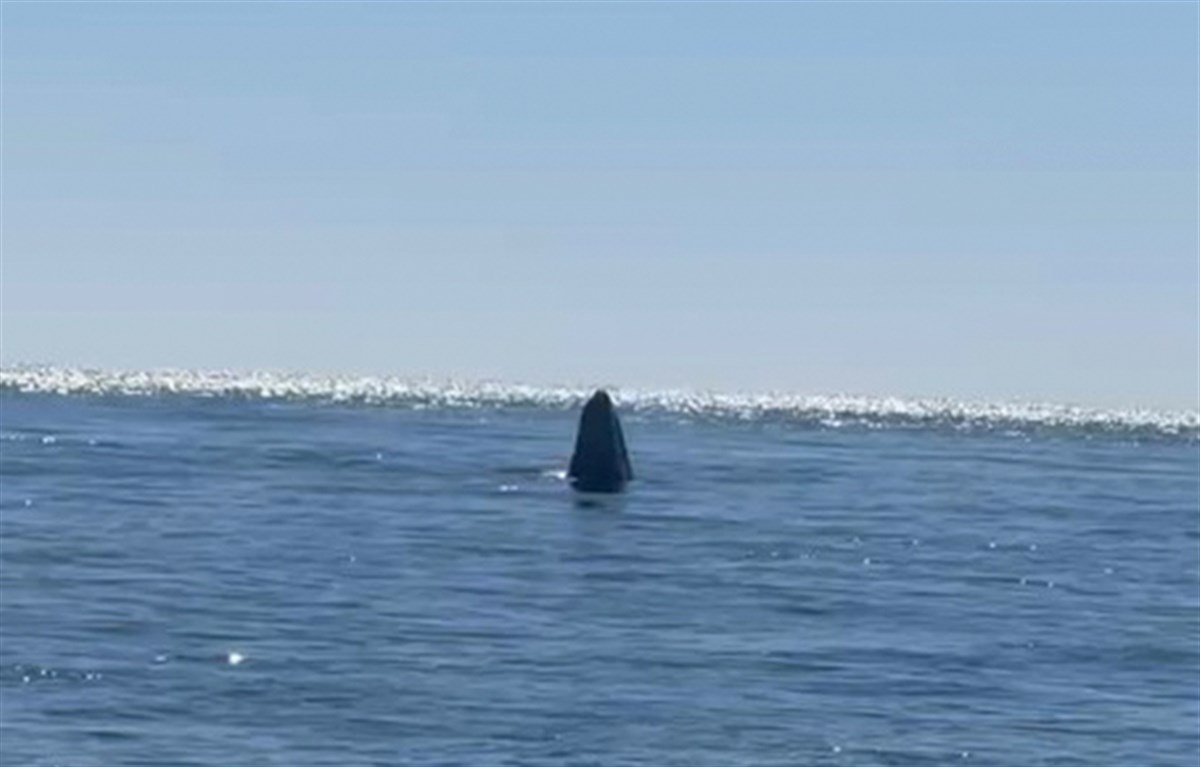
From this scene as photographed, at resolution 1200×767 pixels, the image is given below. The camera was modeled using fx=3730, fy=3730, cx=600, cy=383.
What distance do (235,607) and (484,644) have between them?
200 inches

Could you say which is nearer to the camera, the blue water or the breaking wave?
the blue water

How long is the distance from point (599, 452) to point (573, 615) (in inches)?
1108

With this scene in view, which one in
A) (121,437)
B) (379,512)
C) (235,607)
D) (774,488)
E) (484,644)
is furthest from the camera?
(121,437)

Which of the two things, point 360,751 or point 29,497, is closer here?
point 360,751

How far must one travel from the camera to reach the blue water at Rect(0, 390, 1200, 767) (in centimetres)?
3619

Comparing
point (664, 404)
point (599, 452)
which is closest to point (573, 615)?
point (599, 452)

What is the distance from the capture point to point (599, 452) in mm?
76625

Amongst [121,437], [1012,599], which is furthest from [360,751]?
[121,437]

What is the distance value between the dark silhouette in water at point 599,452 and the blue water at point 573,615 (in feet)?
3.55

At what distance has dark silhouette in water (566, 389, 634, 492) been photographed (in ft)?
250

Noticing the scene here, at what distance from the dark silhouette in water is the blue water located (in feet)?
3.55

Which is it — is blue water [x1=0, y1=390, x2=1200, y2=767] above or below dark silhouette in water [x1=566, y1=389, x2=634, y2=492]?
below

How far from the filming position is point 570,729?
36375 millimetres

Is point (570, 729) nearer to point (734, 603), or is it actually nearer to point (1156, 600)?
point (734, 603)
